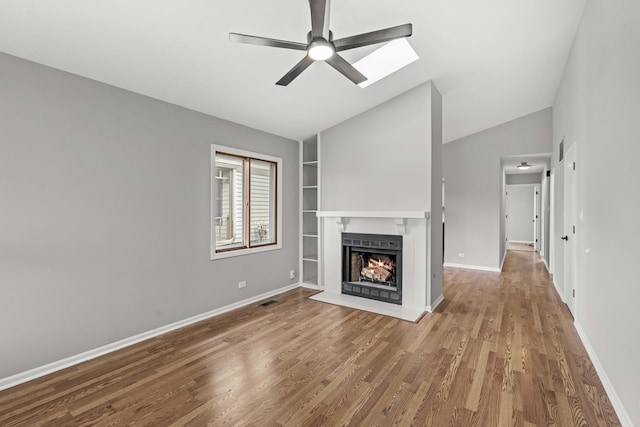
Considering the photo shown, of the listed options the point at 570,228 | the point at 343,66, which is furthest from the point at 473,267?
the point at 343,66

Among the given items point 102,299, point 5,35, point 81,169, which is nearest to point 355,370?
point 102,299

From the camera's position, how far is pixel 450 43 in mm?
3330

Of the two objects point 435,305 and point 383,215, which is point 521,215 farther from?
point 383,215

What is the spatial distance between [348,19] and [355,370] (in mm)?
3093

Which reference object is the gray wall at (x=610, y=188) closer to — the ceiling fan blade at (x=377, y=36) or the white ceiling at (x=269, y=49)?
the white ceiling at (x=269, y=49)

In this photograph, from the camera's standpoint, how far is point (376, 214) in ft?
14.3

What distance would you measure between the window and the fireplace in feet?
3.94

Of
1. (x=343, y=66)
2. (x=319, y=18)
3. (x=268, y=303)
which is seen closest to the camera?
(x=319, y=18)

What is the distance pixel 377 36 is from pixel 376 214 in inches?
101

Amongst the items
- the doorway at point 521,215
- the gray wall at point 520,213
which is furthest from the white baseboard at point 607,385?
the gray wall at point 520,213

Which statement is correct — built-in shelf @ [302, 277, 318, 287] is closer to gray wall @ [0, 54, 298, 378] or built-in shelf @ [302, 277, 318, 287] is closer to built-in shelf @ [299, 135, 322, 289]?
built-in shelf @ [299, 135, 322, 289]

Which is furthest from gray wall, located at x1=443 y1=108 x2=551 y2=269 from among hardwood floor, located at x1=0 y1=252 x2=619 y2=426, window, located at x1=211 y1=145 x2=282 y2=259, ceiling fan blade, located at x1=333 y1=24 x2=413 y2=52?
ceiling fan blade, located at x1=333 y1=24 x2=413 y2=52

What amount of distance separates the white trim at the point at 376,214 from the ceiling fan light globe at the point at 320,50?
7.85ft

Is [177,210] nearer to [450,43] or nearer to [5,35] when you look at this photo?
[5,35]
